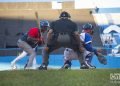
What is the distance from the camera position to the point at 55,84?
4949 millimetres

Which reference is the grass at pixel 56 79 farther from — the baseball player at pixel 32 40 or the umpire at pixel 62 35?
the baseball player at pixel 32 40

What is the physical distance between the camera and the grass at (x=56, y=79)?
4.98 meters

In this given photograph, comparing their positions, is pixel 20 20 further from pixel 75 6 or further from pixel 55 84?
pixel 55 84

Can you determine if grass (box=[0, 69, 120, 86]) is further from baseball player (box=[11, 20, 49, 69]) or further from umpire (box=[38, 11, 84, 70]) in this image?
baseball player (box=[11, 20, 49, 69])

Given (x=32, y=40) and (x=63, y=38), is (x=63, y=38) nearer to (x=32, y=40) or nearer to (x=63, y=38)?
(x=63, y=38)

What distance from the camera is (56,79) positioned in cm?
519

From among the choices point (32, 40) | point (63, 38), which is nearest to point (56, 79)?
point (63, 38)

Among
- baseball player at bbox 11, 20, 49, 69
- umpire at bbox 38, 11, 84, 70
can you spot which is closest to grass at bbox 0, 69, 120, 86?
umpire at bbox 38, 11, 84, 70

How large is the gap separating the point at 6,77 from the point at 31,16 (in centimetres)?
2294

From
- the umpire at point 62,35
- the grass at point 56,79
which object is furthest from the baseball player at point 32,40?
the grass at point 56,79

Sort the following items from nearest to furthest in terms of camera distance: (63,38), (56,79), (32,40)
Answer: (56,79) → (63,38) → (32,40)

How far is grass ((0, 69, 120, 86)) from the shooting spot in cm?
498

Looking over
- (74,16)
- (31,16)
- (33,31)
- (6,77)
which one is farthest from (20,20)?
(6,77)

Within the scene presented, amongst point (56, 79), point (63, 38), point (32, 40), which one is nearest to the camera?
point (56, 79)
